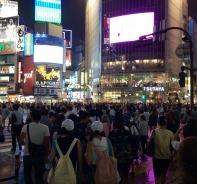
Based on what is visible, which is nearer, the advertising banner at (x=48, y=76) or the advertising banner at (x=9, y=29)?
the advertising banner at (x=48, y=76)

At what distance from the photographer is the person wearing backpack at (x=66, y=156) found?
4.34m

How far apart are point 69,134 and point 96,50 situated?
87.9 metres

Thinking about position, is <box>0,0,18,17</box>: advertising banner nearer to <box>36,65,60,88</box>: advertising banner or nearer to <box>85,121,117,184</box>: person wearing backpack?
<box>36,65,60,88</box>: advertising banner

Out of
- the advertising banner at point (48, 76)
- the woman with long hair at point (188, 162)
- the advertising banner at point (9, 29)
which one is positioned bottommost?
the woman with long hair at point (188, 162)

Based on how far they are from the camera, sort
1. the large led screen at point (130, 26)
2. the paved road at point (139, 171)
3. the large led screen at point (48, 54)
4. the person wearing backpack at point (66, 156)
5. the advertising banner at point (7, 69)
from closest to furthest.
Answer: the person wearing backpack at point (66, 156)
the paved road at point (139, 171)
the large led screen at point (48, 54)
the large led screen at point (130, 26)
the advertising banner at point (7, 69)

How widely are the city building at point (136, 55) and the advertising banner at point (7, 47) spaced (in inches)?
943

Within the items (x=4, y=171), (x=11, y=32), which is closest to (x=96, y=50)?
(x=11, y=32)

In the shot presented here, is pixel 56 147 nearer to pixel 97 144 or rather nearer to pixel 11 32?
pixel 97 144

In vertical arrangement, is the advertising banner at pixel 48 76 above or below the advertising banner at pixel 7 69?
below

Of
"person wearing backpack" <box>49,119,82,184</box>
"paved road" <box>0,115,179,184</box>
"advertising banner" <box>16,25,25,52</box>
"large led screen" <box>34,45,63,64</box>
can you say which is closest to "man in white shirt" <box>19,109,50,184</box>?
"person wearing backpack" <box>49,119,82,184</box>

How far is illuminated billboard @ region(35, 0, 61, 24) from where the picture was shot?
3210 inches

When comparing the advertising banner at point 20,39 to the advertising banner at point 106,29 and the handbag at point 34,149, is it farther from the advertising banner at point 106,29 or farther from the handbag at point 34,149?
the handbag at point 34,149

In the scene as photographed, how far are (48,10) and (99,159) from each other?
82.6 meters

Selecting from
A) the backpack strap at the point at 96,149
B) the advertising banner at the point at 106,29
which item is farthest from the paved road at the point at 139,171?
the advertising banner at the point at 106,29
